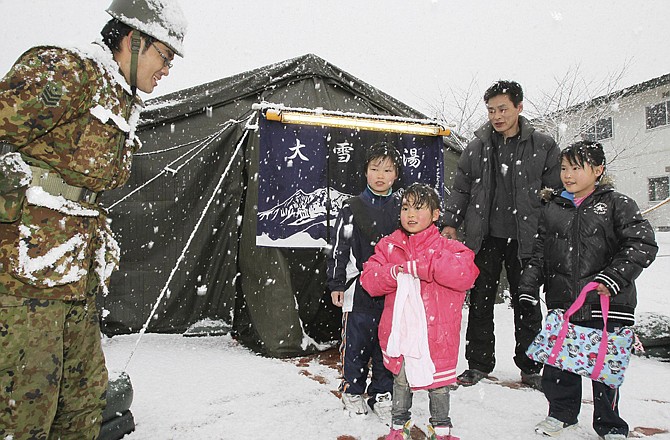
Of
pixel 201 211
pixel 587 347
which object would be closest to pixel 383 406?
pixel 587 347

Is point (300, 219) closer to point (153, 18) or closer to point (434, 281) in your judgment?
point (434, 281)

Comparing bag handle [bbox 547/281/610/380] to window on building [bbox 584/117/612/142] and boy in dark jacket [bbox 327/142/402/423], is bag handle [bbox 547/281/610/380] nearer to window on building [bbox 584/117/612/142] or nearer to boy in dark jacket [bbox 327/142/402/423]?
boy in dark jacket [bbox 327/142/402/423]

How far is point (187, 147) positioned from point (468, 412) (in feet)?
11.1

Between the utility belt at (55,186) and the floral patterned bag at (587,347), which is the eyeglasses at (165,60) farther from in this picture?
the floral patterned bag at (587,347)

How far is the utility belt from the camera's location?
134cm

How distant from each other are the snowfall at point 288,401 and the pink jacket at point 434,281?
1.53ft

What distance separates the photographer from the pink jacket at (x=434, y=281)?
2.16 metres

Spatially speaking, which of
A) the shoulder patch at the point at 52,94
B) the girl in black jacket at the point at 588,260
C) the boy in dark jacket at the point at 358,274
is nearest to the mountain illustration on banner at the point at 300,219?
the boy in dark jacket at the point at 358,274

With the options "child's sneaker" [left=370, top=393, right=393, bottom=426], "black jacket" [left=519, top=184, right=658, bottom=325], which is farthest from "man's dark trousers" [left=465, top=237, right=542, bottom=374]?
"child's sneaker" [left=370, top=393, right=393, bottom=426]

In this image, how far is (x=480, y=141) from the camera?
321cm

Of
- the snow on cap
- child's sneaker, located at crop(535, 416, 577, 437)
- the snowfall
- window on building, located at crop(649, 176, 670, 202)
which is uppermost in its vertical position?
window on building, located at crop(649, 176, 670, 202)

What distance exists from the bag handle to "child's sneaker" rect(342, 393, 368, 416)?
41.6 inches

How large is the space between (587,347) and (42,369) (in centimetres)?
233

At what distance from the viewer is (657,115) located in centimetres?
1511
